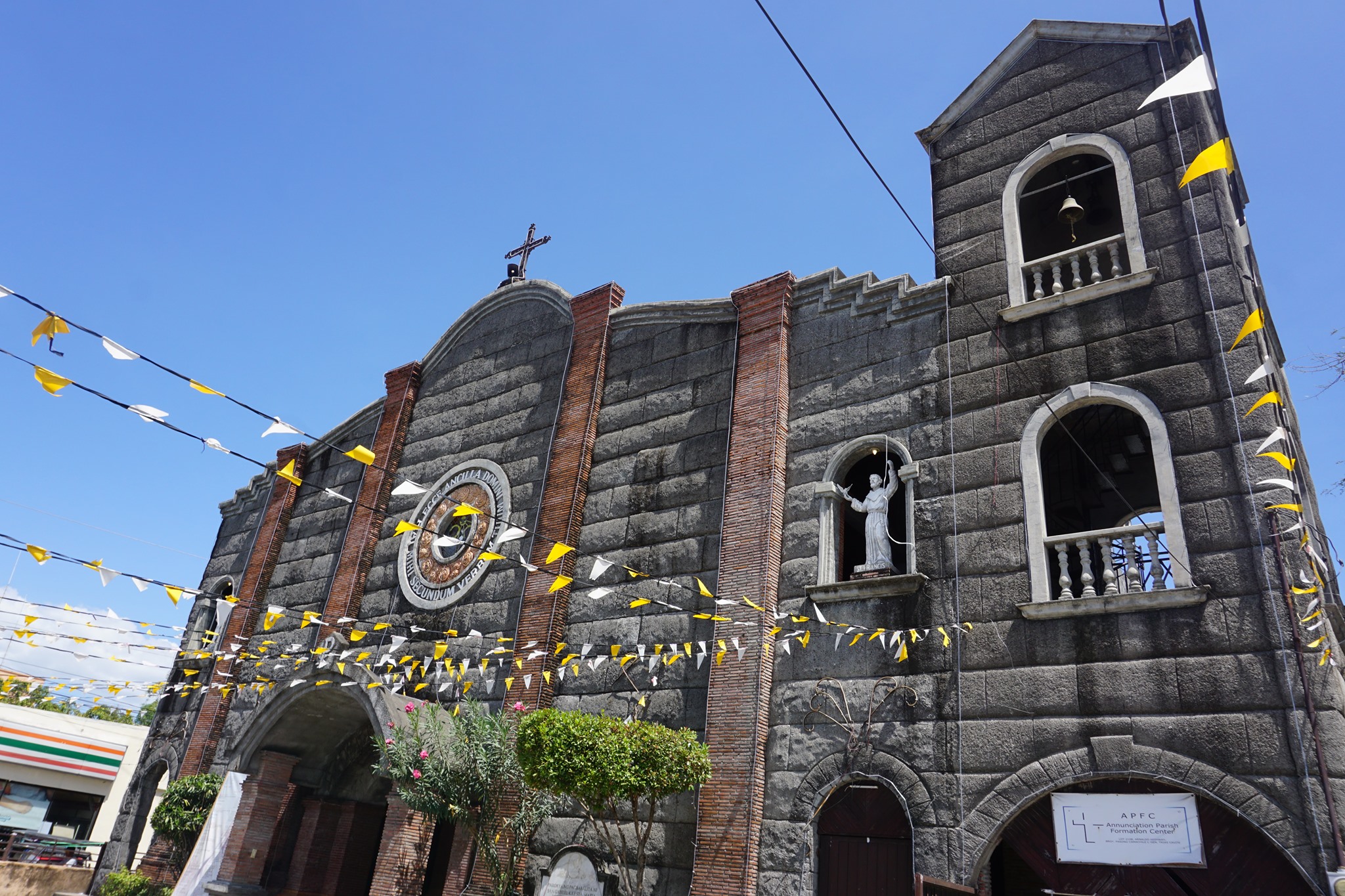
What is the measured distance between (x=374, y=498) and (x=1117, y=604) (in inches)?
531

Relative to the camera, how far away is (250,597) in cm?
1933

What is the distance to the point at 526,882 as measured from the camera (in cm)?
1148

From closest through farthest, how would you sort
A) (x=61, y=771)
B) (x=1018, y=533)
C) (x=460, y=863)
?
(x=1018, y=533) < (x=460, y=863) < (x=61, y=771)

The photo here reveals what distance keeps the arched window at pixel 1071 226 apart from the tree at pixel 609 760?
20.7ft

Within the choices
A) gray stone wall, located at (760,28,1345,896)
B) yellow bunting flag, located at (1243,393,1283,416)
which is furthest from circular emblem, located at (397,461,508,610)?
yellow bunting flag, located at (1243,393,1283,416)

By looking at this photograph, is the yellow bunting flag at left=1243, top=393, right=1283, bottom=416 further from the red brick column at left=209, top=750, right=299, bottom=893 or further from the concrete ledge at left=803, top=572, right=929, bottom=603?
the red brick column at left=209, top=750, right=299, bottom=893

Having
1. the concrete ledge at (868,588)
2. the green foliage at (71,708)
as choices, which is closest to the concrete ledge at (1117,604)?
the concrete ledge at (868,588)

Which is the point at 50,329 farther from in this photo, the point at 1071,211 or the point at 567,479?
the point at 1071,211

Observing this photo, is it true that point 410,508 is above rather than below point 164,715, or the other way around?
above

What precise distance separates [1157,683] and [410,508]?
12.9m

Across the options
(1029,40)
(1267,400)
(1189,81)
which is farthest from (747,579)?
(1029,40)

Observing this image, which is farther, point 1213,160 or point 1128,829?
point 1128,829

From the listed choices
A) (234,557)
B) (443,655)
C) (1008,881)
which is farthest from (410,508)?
(1008,881)

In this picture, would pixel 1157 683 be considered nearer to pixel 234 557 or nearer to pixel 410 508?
pixel 410 508
